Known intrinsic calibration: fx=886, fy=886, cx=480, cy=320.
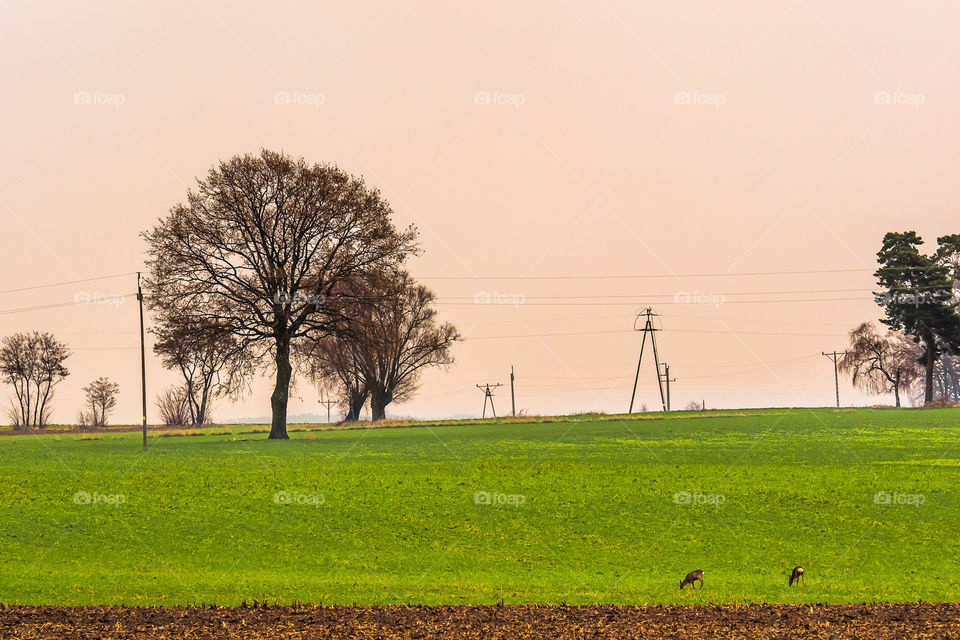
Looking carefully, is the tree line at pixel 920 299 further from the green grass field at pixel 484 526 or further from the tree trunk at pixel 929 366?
the green grass field at pixel 484 526

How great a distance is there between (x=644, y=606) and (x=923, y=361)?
8534cm

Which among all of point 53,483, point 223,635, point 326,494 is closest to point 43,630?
point 223,635

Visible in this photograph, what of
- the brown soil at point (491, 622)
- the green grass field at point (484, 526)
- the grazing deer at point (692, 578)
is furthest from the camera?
the green grass field at point (484, 526)

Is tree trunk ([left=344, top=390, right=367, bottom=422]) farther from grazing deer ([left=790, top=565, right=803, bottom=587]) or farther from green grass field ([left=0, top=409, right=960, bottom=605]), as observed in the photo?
grazing deer ([left=790, top=565, right=803, bottom=587])

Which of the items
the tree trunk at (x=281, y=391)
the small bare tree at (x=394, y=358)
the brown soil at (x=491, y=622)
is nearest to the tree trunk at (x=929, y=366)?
the small bare tree at (x=394, y=358)

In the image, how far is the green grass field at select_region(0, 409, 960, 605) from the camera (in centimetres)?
2100

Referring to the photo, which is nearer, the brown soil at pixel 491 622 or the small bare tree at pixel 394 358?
the brown soil at pixel 491 622

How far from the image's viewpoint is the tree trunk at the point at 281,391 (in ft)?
196

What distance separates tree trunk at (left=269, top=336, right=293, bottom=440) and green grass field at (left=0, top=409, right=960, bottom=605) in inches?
646

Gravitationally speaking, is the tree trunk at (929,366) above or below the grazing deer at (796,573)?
above

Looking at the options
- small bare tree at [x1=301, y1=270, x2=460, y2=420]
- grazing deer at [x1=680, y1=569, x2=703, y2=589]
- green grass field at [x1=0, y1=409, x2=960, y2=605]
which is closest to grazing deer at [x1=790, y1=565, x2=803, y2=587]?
green grass field at [x1=0, y1=409, x2=960, y2=605]

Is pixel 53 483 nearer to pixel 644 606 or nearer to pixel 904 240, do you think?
pixel 644 606

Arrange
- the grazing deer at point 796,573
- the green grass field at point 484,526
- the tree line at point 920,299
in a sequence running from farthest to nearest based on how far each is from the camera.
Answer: the tree line at point 920,299, the green grass field at point 484,526, the grazing deer at point 796,573

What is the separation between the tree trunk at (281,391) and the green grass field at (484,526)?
16.4 meters
